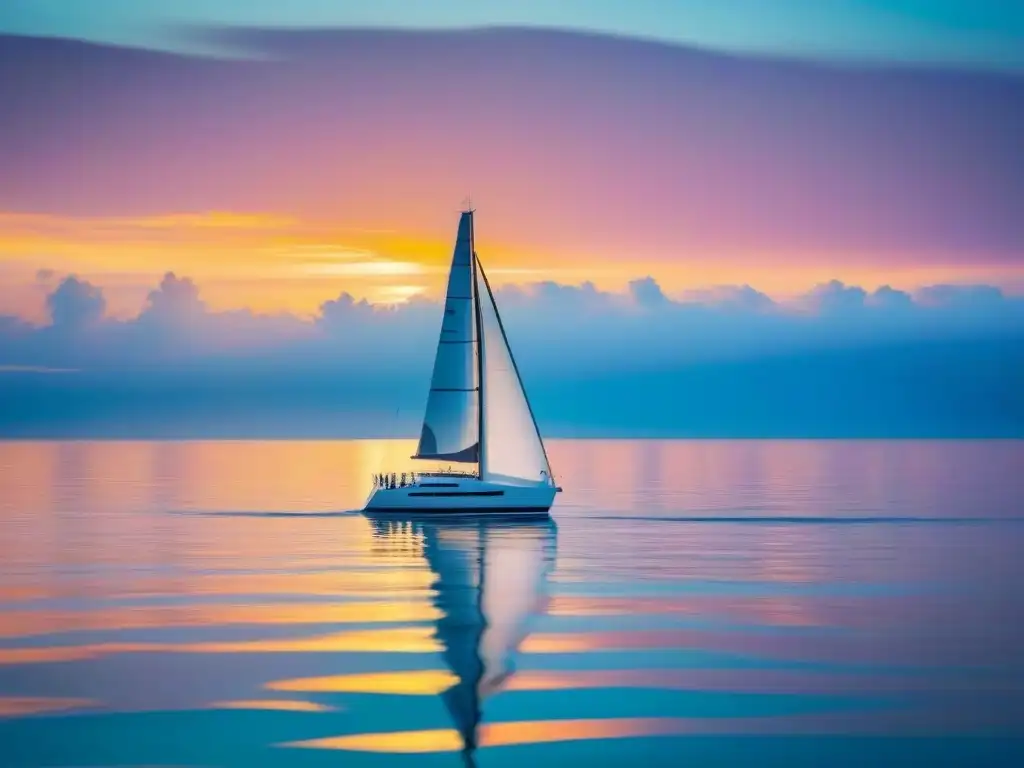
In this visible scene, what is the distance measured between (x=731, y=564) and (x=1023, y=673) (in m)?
23.3

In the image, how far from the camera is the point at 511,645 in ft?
114

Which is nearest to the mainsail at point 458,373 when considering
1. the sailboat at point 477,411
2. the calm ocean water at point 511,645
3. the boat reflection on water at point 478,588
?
the sailboat at point 477,411

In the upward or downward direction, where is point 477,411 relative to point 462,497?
upward

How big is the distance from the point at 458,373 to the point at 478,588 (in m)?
Result: 27.4

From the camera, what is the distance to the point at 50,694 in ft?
94.3

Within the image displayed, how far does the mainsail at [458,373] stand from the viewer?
237 ft

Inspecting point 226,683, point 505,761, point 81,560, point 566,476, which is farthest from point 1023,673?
point 566,476

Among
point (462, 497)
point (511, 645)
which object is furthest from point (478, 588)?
point (462, 497)

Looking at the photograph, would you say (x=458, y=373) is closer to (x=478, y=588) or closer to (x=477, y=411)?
(x=477, y=411)

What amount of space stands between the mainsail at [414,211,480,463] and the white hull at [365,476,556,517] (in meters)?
2.15

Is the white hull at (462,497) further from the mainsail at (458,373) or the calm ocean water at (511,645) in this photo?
the mainsail at (458,373)

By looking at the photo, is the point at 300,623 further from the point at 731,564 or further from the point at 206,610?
the point at 731,564

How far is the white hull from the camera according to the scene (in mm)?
71062

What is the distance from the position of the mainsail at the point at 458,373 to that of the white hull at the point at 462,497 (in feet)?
7.05
